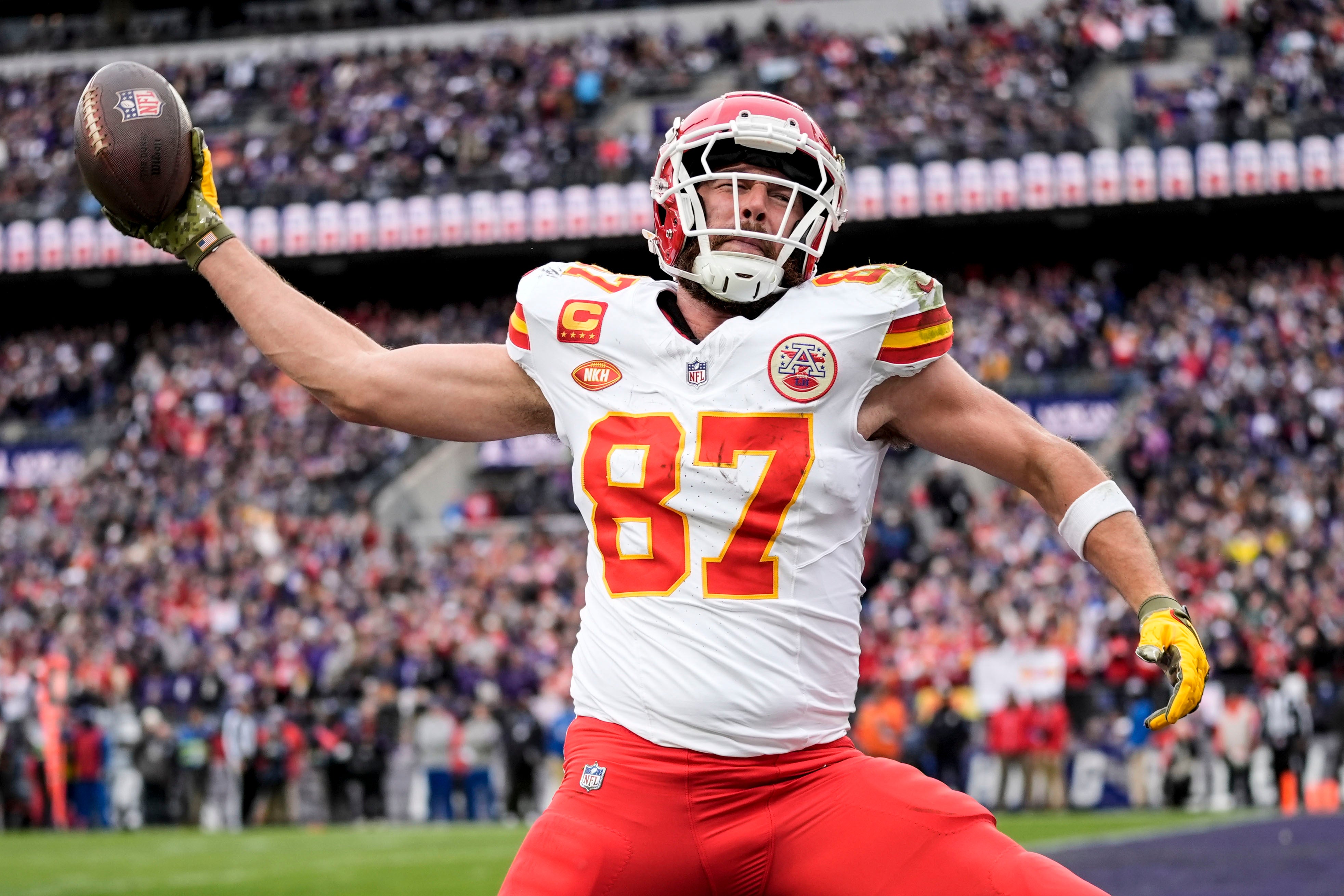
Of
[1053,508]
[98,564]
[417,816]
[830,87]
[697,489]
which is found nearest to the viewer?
[697,489]

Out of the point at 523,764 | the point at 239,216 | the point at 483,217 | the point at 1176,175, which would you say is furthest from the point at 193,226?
the point at 239,216

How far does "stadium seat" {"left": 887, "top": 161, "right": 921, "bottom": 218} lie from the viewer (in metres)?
25.6

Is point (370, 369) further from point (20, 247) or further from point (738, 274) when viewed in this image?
point (20, 247)

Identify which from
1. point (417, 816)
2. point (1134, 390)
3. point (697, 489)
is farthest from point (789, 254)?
point (1134, 390)

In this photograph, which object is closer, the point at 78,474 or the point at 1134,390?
the point at 1134,390

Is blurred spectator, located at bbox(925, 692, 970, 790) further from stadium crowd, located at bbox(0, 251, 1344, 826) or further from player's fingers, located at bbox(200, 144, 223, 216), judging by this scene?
player's fingers, located at bbox(200, 144, 223, 216)

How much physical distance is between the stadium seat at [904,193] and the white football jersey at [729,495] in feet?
75.2

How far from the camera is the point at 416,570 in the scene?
20203mm

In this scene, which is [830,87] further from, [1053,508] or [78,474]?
[1053,508]

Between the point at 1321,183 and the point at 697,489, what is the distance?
23815 mm

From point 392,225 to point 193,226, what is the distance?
24651 mm

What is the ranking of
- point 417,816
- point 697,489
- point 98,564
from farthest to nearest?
1. point 98,564
2. point 417,816
3. point 697,489

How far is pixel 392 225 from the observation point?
2745cm

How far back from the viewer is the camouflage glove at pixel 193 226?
10.6 feet
